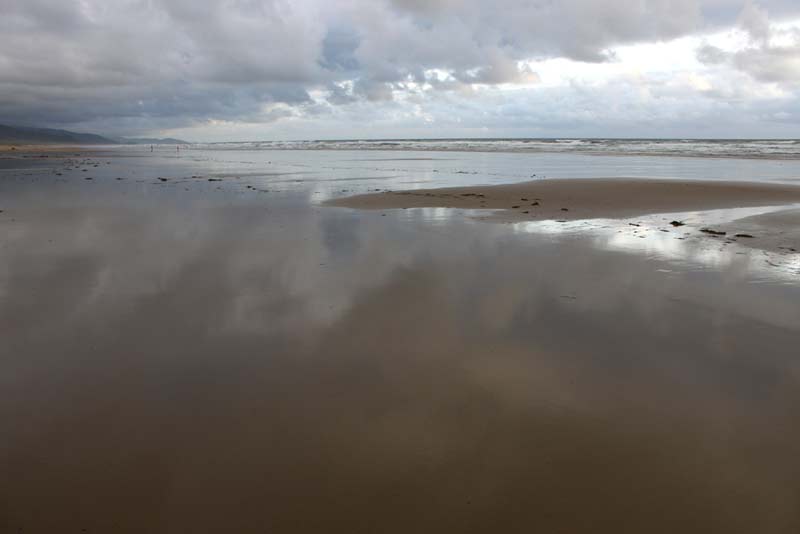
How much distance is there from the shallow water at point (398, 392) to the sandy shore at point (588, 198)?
5.15 m

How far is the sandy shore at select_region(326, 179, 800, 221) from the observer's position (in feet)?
43.4

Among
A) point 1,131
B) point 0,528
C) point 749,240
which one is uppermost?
point 1,131

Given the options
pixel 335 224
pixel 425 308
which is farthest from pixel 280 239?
pixel 425 308

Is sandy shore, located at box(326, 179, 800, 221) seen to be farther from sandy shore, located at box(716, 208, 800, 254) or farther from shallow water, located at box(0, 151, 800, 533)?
shallow water, located at box(0, 151, 800, 533)

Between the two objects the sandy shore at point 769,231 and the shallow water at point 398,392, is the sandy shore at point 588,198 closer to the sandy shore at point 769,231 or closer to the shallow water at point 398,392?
the sandy shore at point 769,231

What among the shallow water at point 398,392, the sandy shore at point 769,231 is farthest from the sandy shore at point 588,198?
the shallow water at point 398,392

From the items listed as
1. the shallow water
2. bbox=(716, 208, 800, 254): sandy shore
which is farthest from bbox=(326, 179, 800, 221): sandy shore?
the shallow water

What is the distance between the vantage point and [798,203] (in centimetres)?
1420

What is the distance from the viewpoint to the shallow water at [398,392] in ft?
9.02

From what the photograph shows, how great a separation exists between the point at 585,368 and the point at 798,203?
562 inches

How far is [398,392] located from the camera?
3.90m

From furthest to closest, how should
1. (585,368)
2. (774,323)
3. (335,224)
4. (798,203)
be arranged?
(798,203)
(335,224)
(774,323)
(585,368)

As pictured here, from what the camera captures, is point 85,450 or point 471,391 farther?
point 471,391

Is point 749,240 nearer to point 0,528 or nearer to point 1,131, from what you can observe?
point 0,528
